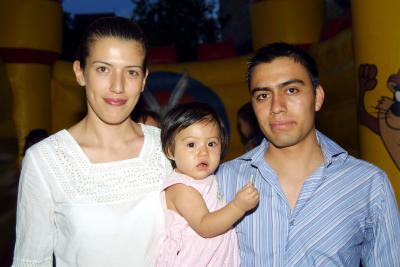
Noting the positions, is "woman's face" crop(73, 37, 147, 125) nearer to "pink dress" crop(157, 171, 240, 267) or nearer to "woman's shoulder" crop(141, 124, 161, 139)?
"woman's shoulder" crop(141, 124, 161, 139)

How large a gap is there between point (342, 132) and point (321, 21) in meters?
1.80

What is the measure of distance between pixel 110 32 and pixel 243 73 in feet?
15.7

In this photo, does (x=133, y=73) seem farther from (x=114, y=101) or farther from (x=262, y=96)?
(x=262, y=96)

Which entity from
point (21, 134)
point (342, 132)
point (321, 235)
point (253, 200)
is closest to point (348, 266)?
point (321, 235)

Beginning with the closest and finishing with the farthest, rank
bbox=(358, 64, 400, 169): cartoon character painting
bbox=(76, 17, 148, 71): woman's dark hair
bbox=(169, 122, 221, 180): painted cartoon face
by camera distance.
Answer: bbox=(76, 17, 148, 71): woman's dark hair < bbox=(169, 122, 221, 180): painted cartoon face < bbox=(358, 64, 400, 169): cartoon character painting

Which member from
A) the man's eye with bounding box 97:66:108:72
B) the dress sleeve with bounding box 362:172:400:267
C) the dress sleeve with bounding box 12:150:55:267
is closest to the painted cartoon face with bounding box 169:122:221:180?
the man's eye with bounding box 97:66:108:72

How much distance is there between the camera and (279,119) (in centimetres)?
181

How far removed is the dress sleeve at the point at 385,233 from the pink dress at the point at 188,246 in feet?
1.70

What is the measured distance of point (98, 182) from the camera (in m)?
1.70

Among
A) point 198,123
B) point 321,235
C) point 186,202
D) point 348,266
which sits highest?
point 198,123

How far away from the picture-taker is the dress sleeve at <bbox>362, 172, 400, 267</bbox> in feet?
5.62

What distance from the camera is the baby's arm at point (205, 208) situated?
164 cm

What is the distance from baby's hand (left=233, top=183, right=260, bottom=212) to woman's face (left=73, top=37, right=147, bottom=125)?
53cm

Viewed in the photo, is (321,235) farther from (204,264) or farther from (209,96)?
(209,96)
